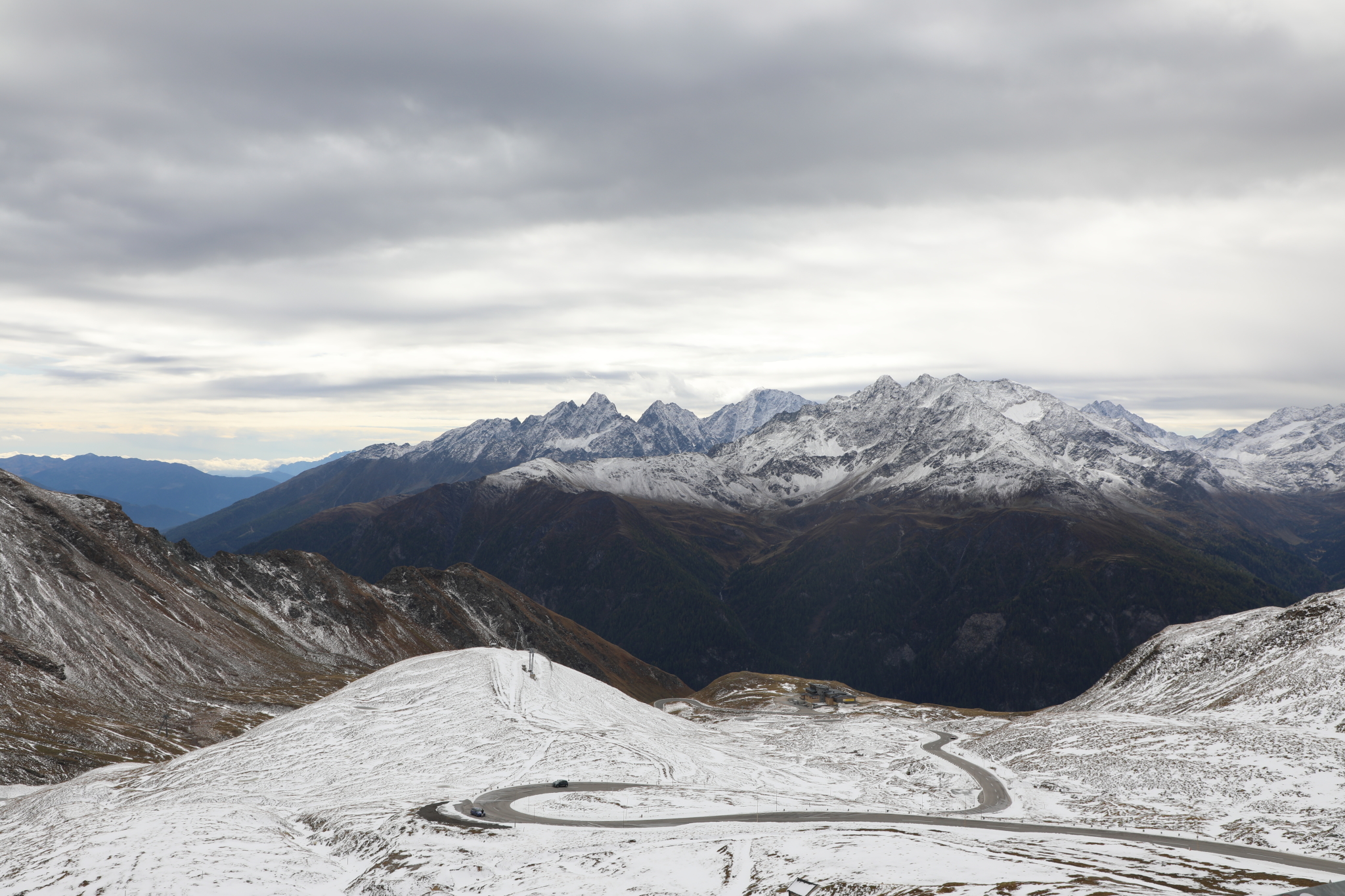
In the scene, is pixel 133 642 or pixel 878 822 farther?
pixel 133 642

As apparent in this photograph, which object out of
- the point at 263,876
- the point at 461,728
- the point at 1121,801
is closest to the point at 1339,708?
the point at 1121,801

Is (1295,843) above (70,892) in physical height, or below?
below

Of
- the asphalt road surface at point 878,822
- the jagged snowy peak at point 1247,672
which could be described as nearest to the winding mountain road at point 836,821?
the asphalt road surface at point 878,822

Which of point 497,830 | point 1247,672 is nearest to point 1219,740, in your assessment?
point 1247,672

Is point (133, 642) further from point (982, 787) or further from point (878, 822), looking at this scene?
point (982, 787)

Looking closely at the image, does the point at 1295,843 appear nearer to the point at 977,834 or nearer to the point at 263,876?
the point at 977,834

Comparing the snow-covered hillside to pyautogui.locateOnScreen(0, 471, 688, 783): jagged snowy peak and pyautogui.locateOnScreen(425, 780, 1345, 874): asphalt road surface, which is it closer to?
pyautogui.locateOnScreen(425, 780, 1345, 874): asphalt road surface

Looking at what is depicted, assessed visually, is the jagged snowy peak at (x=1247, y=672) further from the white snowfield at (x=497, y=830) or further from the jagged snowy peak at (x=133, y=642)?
the jagged snowy peak at (x=133, y=642)
